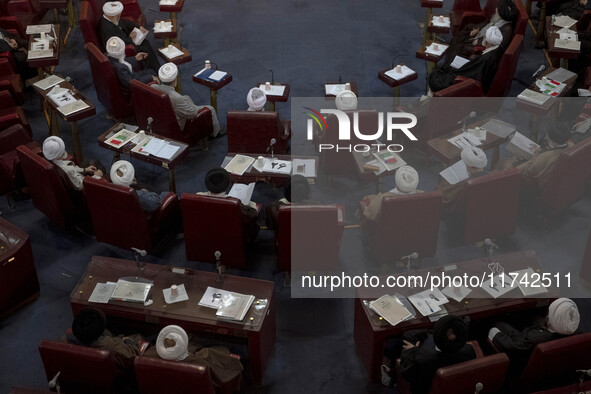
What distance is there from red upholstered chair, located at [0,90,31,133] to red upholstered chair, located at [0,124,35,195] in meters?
0.18

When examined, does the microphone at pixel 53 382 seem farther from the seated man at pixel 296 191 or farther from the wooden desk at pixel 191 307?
the seated man at pixel 296 191

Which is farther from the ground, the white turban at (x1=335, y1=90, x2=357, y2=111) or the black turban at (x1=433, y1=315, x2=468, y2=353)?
the white turban at (x1=335, y1=90, x2=357, y2=111)

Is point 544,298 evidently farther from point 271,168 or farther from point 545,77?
point 545,77

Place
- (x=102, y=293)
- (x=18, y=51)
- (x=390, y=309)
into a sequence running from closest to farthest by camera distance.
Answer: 1. (x=390, y=309)
2. (x=102, y=293)
3. (x=18, y=51)

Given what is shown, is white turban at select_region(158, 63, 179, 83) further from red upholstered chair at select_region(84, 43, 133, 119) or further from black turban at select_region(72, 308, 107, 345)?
black turban at select_region(72, 308, 107, 345)

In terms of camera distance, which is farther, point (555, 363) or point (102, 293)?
point (102, 293)

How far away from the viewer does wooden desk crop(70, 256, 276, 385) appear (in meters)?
5.88

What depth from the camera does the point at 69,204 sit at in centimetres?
729

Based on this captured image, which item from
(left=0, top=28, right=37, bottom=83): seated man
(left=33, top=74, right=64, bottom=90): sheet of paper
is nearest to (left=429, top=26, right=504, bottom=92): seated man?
(left=33, top=74, right=64, bottom=90): sheet of paper

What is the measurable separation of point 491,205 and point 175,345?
3347 mm

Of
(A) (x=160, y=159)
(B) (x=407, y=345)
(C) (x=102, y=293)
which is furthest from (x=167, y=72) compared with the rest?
(B) (x=407, y=345)

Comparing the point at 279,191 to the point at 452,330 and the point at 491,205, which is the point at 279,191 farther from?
the point at 452,330

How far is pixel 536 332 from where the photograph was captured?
18.5ft

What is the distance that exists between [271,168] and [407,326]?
2.44m
